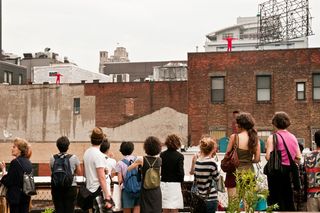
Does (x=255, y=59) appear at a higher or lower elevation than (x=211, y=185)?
higher

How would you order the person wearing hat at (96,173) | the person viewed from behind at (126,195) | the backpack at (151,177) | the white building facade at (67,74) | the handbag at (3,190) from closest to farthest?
the person wearing hat at (96,173)
the backpack at (151,177)
the person viewed from behind at (126,195)
the handbag at (3,190)
the white building facade at (67,74)

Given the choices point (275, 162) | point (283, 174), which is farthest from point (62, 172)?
point (283, 174)

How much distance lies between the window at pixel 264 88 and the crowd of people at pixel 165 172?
95.9 ft

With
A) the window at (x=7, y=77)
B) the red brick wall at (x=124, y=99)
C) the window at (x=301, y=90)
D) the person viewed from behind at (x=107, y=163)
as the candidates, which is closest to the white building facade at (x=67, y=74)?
the window at (x=7, y=77)

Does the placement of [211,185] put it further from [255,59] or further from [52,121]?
[52,121]

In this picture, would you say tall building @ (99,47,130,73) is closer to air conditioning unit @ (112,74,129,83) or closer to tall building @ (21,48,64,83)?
tall building @ (21,48,64,83)

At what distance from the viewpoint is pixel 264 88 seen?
131 feet

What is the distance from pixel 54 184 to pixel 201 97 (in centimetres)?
3022

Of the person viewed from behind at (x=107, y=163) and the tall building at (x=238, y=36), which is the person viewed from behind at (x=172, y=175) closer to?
the person viewed from behind at (x=107, y=163)

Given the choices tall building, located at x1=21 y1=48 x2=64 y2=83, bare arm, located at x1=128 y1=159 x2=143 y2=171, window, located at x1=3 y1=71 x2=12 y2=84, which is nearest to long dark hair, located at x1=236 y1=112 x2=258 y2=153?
bare arm, located at x1=128 y1=159 x2=143 y2=171

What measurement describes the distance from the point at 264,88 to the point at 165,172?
30.1 metres

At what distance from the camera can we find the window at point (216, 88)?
4009cm

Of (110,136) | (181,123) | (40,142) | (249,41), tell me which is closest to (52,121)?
(40,142)

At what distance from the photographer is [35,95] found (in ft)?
159
